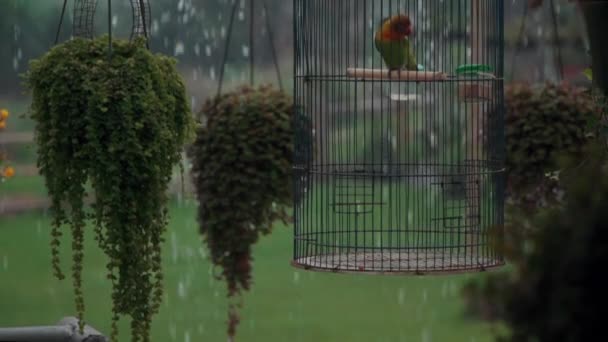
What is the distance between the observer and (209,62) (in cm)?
852

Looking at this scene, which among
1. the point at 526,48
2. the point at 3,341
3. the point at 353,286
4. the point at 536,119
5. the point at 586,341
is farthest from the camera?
the point at 353,286

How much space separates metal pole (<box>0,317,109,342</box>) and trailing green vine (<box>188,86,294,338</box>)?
735mm

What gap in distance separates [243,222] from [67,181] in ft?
3.74

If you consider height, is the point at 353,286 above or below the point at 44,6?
below

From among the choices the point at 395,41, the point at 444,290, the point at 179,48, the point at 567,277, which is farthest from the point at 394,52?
the point at 444,290

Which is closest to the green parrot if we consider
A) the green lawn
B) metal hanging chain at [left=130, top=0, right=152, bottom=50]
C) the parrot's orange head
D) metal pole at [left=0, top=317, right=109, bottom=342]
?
the parrot's orange head

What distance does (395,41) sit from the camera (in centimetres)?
322

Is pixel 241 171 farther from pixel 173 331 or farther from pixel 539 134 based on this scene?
pixel 173 331

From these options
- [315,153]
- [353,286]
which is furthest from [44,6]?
[315,153]

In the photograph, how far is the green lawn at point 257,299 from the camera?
8.66 m

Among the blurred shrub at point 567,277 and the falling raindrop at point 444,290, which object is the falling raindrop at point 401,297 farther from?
the blurred shrub at point 567,277

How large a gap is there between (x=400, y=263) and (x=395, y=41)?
699mm

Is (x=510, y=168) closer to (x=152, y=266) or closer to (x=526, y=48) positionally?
(x=152, y=266)

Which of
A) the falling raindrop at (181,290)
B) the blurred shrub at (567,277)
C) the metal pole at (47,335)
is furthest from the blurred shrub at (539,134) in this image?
the falling raindrop at (181,290)
